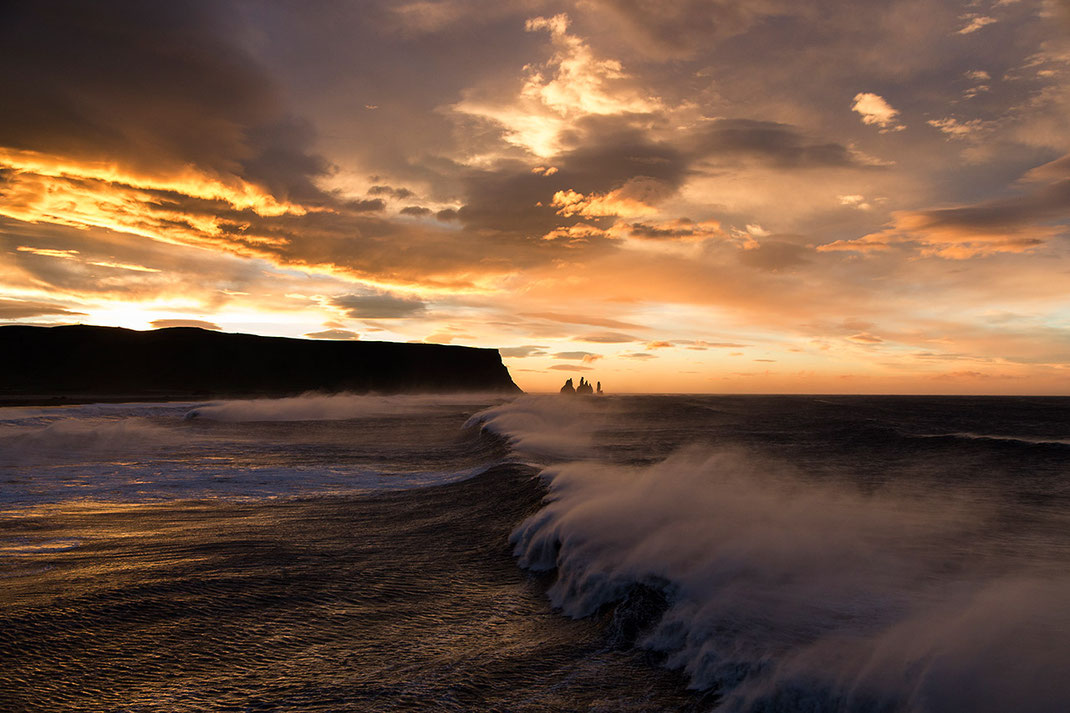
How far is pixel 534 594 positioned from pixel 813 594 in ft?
9.15

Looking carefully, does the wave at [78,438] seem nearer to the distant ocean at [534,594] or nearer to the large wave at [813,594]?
the distant ocean at [534,594]

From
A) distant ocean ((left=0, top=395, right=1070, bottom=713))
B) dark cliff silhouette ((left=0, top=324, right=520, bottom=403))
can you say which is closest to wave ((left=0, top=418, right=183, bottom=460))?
distant ocean ((left=0, top=395, right=1070, bottom=713))

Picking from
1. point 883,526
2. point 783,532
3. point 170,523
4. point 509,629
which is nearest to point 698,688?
point 509,629

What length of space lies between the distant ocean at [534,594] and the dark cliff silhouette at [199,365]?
64998 millimetres

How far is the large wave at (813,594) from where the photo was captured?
3785mm

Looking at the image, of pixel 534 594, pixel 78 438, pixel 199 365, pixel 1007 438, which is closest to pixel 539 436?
pixel 534 594

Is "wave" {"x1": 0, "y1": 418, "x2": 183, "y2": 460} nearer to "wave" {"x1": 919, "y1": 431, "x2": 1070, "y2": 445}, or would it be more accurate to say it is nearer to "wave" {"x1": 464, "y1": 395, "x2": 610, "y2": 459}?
"wave" {"x1": 464, "y1": 395, "x2": 610, "y2": 459}

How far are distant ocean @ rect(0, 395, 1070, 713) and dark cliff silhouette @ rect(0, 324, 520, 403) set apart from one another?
2559 inches

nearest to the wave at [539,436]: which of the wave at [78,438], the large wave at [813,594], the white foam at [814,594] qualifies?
the large wave at [813,594]

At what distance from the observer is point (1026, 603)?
5.00 meters

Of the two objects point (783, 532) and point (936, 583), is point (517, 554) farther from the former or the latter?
point (936, 583)

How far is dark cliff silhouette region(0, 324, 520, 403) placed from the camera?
77.9 meters

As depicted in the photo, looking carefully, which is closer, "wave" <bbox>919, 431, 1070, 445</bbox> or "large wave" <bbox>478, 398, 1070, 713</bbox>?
"large wave" <bbox>478, 398, 1070, 713</bbox>

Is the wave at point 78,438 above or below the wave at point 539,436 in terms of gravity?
below
